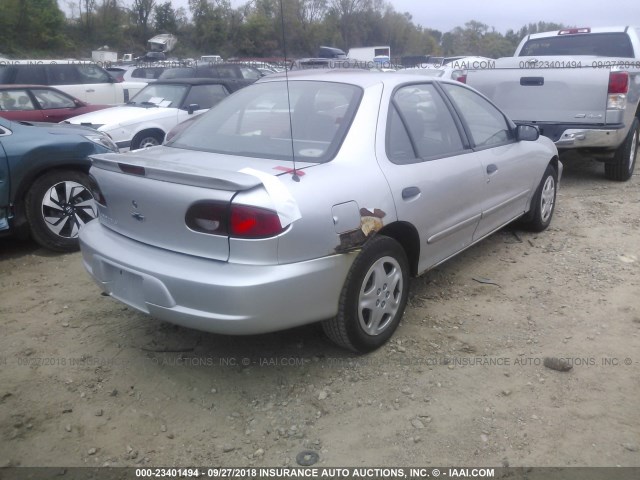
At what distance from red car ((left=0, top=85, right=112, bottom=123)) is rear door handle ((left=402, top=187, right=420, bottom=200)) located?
765cm

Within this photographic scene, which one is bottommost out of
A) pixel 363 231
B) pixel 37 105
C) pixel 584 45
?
pixel 363 231

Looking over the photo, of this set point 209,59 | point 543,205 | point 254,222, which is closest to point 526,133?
point 543,205

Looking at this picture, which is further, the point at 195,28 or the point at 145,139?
the point at 195,28

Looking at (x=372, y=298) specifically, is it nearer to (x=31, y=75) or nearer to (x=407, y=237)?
(x=407, y=237)

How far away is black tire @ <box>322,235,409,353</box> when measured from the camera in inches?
127

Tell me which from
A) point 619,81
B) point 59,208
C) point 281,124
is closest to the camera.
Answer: point 281,124

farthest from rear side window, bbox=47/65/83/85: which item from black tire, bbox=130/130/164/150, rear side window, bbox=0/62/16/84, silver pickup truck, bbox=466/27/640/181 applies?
silver pickup truck, bbox=466/27/640/181

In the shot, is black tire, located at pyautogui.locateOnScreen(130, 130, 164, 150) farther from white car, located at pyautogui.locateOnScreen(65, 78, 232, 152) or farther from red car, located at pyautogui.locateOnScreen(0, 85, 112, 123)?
red car, located at pyautogui.locateOnScreen(0, 85, 112, 123)

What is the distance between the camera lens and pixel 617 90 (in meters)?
6.84

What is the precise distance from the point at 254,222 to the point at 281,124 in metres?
1.07

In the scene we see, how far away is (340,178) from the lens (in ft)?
10.3

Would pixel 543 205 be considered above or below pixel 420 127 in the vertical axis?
below

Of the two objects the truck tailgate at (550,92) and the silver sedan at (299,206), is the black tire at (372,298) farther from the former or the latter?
the truck tailgate at (550,92)

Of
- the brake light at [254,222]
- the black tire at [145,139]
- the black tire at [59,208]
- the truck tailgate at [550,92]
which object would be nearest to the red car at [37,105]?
the black tire at [145,139]
